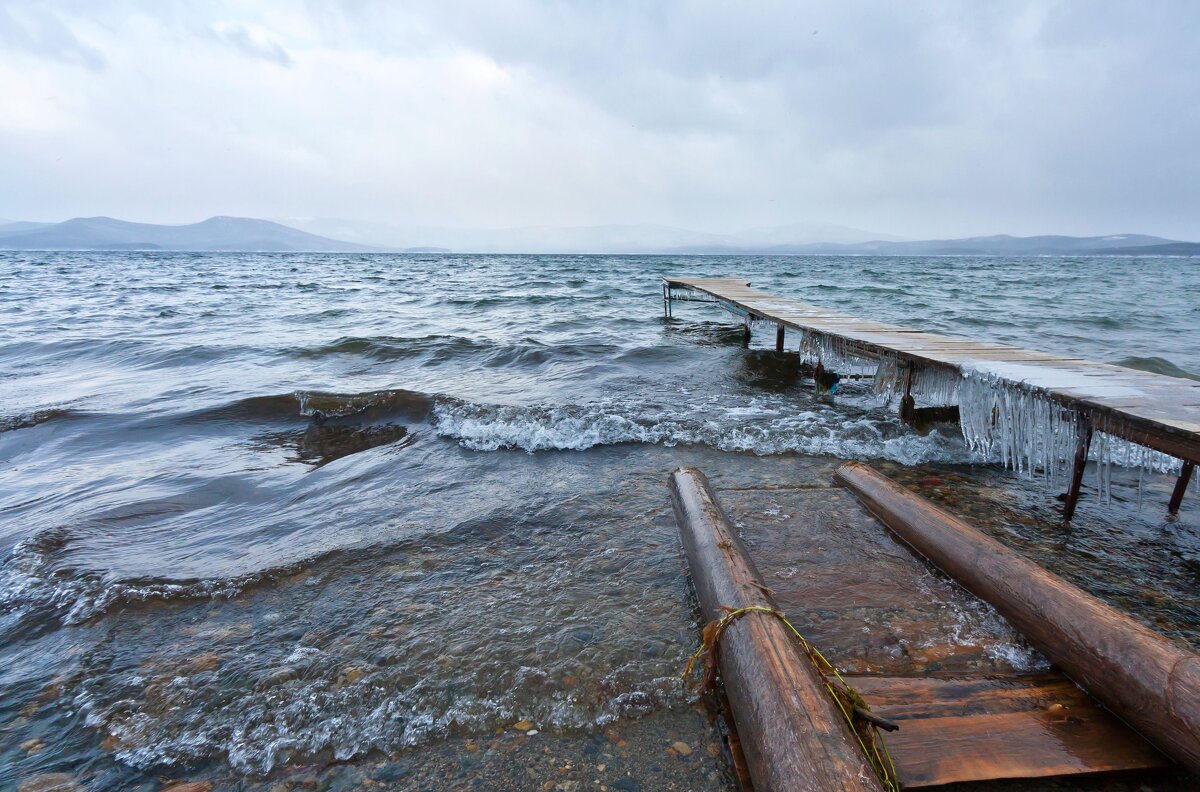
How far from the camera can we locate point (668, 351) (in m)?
15.2

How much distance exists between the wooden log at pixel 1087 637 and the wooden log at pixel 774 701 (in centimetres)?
147

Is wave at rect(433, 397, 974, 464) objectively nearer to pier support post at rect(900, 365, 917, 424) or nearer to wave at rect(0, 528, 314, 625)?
pier support post at rect(900, 365, 917, 424)

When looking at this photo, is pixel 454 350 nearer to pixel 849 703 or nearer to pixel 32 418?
pixel 32 418

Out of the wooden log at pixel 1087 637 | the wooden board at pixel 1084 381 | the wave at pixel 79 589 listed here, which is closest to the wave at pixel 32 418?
the wave at pixel 79 589

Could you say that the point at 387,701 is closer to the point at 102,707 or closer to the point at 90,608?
the point at 102,707

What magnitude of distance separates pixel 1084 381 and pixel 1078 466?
847mm

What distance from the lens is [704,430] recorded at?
8312 millimetres

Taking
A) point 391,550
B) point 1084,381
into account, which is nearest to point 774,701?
point 391,550

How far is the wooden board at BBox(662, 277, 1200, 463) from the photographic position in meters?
4.12

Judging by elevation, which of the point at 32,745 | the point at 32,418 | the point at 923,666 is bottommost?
the point at 32,745

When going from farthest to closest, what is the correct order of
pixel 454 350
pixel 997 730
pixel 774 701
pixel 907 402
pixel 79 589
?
pixel 454 350, pixel 907 402, pixel 79 589, pixel 997 730, pixel 774 701

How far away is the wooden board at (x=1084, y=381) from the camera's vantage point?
4121 mm

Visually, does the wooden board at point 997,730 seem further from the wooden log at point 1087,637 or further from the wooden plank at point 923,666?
the wooden log at point 1087,637

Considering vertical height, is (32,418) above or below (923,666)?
below
